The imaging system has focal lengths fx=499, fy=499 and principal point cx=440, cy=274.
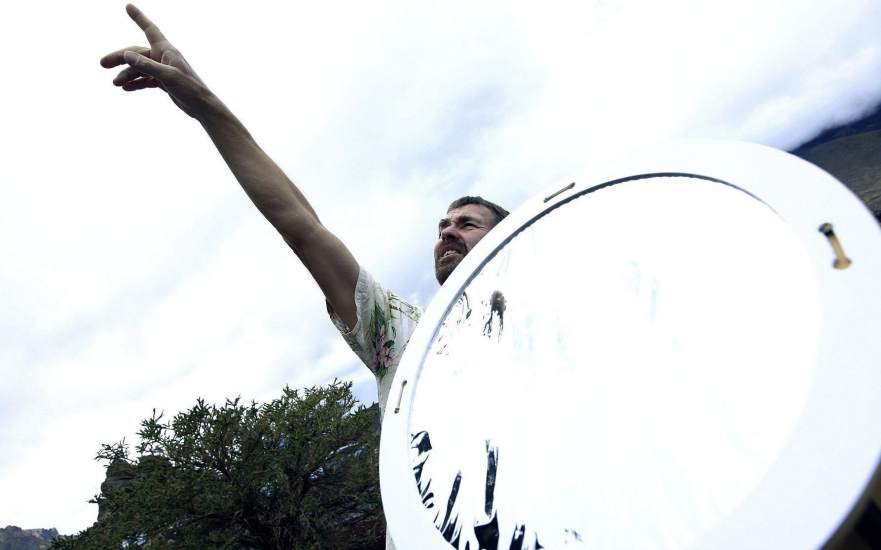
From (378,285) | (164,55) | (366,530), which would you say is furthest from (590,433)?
(366,530)

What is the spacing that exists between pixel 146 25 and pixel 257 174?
0.71 meters

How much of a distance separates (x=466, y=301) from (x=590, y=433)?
55cm

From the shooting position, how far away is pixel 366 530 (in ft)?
31.6

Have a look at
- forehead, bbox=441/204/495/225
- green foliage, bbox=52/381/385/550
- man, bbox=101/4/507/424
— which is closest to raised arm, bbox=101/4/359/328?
man, bbox=101/4/507/424

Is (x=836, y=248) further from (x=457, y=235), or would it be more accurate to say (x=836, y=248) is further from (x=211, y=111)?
(x=211, y=111)

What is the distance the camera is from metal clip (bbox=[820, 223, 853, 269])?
0.59 metres

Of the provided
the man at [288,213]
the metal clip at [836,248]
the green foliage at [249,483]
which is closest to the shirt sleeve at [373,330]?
the man at [288,213]

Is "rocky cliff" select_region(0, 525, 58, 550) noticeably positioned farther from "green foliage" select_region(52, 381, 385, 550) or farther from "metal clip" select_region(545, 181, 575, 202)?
"metal clip" select_region(545, 181, 575, 202)

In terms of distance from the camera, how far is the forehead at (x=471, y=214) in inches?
77.0

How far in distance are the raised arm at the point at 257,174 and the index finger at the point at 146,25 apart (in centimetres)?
3

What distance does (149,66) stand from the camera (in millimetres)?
1573

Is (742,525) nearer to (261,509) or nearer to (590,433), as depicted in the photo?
(590,433)

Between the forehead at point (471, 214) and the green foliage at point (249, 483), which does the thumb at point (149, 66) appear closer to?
the forehead at point (471, 214)

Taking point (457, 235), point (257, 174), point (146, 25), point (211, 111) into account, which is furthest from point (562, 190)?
point (146, 25)
